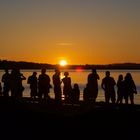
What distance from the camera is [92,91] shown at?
80.1 feet

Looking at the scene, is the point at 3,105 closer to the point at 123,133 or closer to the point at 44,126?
the point at 44,126

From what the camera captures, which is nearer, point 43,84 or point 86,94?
point 86,94

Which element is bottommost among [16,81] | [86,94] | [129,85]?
[86,94]

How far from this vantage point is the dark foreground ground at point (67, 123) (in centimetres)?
1672

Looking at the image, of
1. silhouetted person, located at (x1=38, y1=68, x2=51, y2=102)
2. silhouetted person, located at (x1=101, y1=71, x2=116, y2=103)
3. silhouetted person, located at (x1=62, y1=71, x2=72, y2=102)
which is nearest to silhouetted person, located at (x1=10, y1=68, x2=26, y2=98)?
silhouetted person, located at (x1=38, y1=68, x2=51, y2=102)

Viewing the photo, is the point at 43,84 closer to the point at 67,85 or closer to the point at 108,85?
the point at 67,85

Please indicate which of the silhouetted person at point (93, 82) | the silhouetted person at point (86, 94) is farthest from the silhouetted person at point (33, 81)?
the silhouetted person at point (93, 82)

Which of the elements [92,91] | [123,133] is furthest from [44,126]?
[92,91]

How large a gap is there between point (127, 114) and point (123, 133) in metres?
3.10

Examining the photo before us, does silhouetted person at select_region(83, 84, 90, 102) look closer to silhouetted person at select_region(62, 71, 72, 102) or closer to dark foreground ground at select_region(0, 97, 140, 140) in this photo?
silhouetted person at select_region(62, 71, 72, 102)

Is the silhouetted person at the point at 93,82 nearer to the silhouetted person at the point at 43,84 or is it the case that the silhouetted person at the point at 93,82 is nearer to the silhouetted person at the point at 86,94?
the silhouetted person at the point at 86,94

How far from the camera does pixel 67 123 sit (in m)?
18.5

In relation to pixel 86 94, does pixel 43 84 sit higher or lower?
higher

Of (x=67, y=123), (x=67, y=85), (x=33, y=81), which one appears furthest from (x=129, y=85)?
(x=67, y=123)
